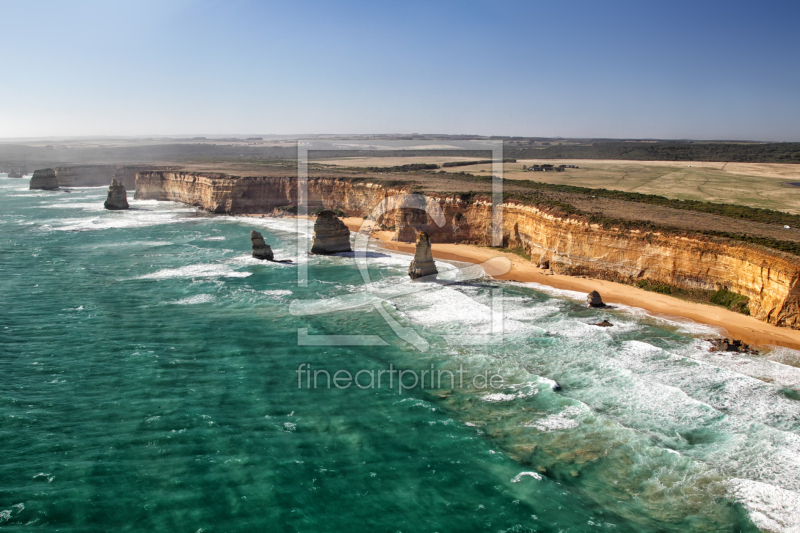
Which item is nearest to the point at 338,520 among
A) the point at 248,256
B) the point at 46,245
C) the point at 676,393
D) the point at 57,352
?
the point at 676,393

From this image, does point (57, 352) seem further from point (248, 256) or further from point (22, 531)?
point (248, 256)

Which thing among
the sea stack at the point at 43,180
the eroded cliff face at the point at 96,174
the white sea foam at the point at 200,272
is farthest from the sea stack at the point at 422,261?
the sea stack at the point at 43,180

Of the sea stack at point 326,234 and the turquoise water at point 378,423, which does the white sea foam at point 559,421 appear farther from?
the sea stack at point 326,234

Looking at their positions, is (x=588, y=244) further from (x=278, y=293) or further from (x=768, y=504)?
(x=768, y=504)

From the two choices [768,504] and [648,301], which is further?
[648,301]

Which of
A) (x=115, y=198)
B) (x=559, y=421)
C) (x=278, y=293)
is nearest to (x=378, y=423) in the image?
(x=559, y=421)
